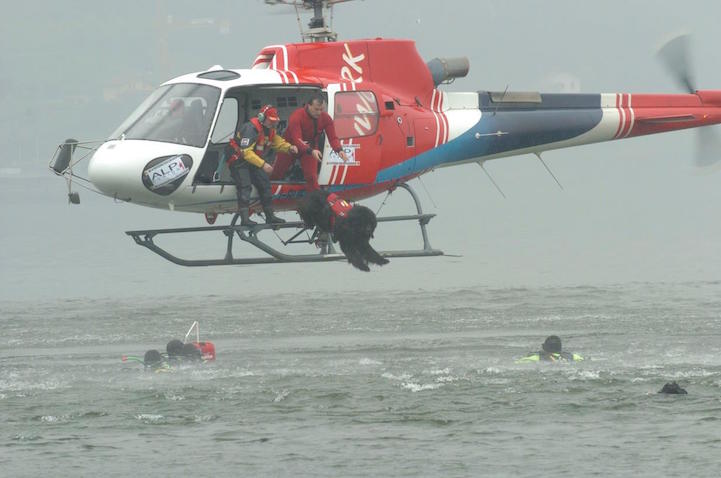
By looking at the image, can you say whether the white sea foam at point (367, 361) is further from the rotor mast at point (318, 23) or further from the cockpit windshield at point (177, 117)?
the cockpit windshield at point (177, 117)

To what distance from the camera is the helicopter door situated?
62.3 feet

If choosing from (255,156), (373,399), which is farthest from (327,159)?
(373,399)

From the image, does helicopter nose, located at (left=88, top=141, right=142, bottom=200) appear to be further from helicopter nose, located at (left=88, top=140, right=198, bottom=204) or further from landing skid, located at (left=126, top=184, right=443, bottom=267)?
landing skid, located at (left=126, top=184, right=443, bottom=267)

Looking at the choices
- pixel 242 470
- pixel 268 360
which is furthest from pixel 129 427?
pixel 268 360

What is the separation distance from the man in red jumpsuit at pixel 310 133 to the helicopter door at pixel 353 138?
30cm

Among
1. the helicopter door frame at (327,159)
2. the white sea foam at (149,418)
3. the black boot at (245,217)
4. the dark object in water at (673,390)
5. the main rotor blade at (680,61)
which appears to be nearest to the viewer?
the black boot at (245,217)

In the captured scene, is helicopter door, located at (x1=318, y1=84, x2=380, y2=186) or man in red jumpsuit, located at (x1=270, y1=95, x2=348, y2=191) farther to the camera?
helicopter door, located at (x1=318, y1=84, x2=380, y2=186)

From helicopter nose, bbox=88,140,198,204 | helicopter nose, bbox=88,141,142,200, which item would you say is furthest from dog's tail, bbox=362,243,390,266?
helicopter nose, bbox=88,141,142,200

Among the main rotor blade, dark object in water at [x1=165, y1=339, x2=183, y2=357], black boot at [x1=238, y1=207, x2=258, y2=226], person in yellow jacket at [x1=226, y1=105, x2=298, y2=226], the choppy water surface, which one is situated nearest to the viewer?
the choppy water surface

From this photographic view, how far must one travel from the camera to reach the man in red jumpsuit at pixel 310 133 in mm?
18328

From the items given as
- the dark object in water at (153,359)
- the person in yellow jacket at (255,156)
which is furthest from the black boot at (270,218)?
the dark object in water at (153,359)

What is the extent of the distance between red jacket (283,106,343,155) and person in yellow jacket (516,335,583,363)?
5.95 m

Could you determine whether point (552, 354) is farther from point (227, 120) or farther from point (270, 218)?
point (227, 120)

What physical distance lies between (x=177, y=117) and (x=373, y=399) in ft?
17.5
